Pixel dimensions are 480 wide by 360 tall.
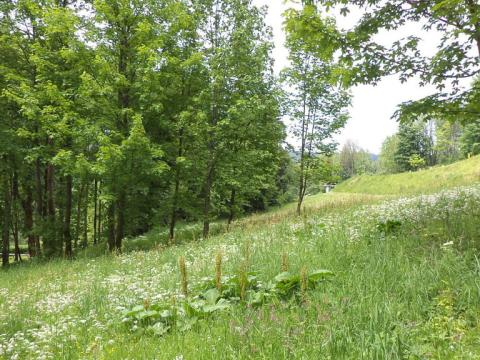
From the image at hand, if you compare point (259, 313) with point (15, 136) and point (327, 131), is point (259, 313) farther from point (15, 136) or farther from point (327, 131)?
point (15, 136)

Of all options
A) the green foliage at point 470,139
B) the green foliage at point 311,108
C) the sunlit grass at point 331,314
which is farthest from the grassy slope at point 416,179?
the green foliage at point 470,139

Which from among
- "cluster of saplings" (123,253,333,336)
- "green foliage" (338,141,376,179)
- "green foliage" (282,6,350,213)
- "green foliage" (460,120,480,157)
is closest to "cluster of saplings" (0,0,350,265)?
"green foliage" (282,6,350,213)

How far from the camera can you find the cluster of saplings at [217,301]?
13.0 feet

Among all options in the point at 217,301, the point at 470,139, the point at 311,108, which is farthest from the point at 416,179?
A: the point at 217,301

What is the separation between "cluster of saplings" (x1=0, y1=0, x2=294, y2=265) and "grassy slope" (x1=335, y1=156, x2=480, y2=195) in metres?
13.6

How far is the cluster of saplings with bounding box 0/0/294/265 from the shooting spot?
13836mm

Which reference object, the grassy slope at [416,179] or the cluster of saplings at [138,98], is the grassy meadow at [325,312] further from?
the grassy slope at [416,179]

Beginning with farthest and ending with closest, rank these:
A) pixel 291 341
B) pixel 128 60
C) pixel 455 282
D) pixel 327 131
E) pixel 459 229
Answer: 1. pixel 327 131
2. pixel 128 60
3. pixel 459 229
4. pixel 455 282
5. pixel 291 341

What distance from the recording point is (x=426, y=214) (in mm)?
7824

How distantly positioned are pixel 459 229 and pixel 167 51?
1437cm

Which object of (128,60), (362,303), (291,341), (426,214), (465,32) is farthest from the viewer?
(128,60)

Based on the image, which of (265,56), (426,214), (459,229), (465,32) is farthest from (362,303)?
(265,56)

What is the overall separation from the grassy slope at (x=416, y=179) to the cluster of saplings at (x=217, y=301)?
20.5 m

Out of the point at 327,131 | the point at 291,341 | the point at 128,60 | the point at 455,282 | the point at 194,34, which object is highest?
the point at 194,34
